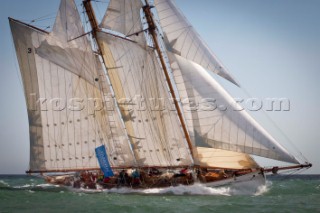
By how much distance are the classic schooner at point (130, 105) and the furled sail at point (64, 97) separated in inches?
3.7

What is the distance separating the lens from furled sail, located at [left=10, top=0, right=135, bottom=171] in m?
35.8

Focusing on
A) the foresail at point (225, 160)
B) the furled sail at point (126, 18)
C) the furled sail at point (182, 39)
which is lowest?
the foresail at point (225, 160)

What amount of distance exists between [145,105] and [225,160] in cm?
875

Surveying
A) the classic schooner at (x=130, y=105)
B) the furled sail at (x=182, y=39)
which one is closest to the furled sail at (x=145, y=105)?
the classic schooner at (x=130, y=105)

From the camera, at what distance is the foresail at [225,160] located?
96.3 feet

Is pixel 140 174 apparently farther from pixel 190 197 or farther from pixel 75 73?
pixel 75 73

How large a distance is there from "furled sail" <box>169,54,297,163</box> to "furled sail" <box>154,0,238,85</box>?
1.02m

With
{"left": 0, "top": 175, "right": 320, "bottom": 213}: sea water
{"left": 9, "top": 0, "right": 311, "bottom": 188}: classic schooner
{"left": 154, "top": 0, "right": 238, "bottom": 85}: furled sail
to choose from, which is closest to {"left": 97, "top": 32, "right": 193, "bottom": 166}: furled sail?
{"left": 9, "top": 0, "right": 311, "bottom": 188}: classic schooner

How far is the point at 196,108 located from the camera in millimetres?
29375

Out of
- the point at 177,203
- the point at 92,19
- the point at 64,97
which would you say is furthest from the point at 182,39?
the point at 64,97

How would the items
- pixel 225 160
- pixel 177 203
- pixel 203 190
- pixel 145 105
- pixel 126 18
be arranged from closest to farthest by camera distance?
pixel 177 203 → pixel 203 190 → pixel 225 160 → pixel 145 105 → pixel 126 18

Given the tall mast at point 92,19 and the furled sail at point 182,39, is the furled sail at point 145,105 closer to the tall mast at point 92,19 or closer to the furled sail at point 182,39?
the tall mast at point 92,19

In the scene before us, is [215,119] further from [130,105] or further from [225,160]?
[130,105]

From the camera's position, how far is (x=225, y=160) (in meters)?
29.6
